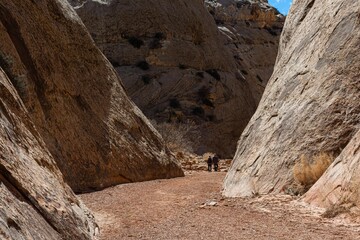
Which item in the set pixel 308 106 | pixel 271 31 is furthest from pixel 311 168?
pixel 271 31

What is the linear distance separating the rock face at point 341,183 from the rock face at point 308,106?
140cm

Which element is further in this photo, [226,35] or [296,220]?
[226,35]

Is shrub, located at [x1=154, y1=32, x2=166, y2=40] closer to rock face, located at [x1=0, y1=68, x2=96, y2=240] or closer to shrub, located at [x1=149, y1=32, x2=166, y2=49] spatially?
shrub, located at [x1=149, y1=32, x2=166, y2=49]

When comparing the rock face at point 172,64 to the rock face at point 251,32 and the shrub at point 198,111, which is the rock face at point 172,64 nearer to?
the shrub at point 198,111

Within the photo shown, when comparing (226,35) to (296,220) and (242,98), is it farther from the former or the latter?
(296,220)

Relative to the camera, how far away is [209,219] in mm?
8523


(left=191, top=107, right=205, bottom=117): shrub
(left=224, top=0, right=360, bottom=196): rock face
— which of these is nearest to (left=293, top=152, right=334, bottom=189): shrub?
(left=224, top=0, right=360, bottom=196): rock face

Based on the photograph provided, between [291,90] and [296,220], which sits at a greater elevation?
[291,90]

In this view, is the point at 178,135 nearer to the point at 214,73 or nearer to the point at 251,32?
the point at 214,73

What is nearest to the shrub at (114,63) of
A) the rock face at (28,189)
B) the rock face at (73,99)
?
the rock face at (73,99)

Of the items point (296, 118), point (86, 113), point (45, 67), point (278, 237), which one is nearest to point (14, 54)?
point (45, 67)

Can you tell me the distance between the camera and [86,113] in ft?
51.6

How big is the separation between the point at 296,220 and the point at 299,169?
281cm

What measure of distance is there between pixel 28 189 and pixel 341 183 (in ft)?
18.7
